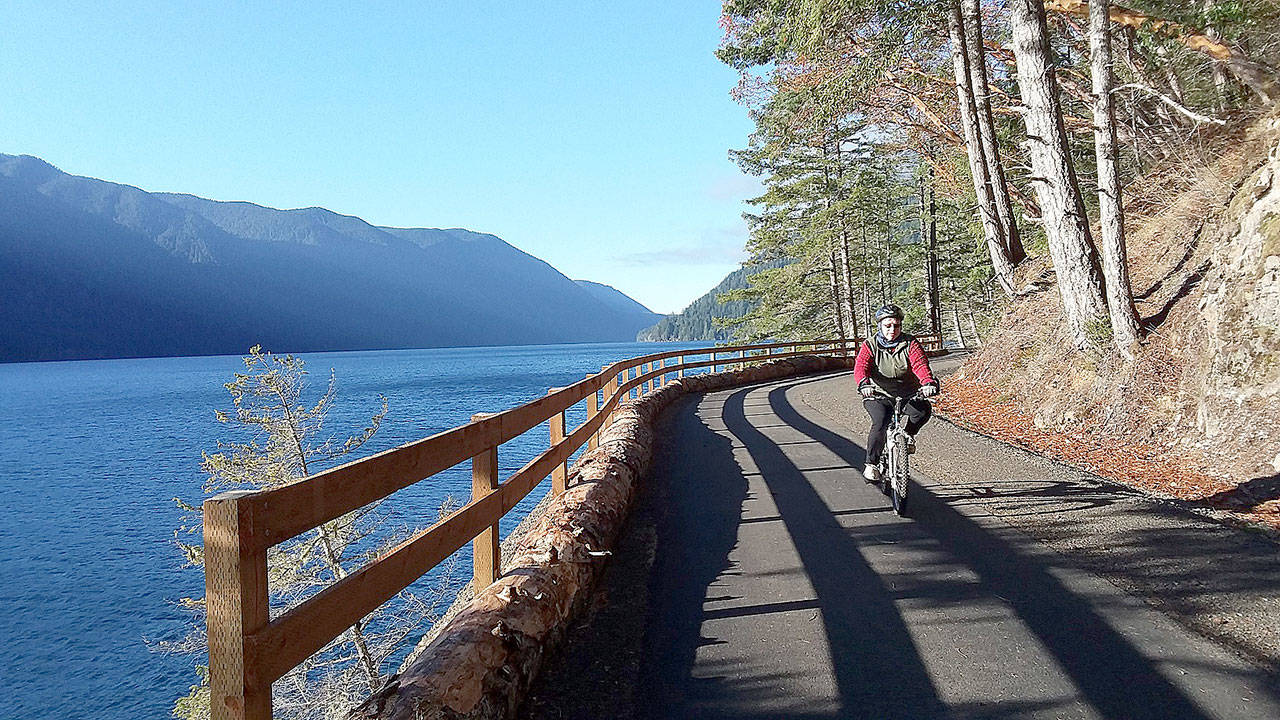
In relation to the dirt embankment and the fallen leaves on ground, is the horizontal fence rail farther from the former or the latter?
the dirt embankment

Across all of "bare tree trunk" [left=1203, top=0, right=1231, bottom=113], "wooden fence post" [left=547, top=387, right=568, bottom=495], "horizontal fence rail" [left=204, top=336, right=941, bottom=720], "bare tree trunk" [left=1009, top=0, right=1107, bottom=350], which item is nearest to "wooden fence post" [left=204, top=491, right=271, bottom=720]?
"horizontal fence rail" [left=204, top=336, right=941, bottom=720]

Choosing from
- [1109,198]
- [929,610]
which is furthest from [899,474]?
[1109,198]

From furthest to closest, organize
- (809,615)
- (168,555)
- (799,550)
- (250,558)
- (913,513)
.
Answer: (168,555) → (913,513) → (799,550) → (809,615) → (250,558)

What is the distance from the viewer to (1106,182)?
34.1 feet

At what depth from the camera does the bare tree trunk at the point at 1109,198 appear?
33.6 feet

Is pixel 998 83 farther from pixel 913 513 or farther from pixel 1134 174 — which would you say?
pixel 913 513

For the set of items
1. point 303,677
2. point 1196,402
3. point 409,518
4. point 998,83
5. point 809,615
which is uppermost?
point 998,83

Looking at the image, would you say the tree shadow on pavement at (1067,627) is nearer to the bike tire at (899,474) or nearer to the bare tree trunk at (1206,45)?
the bike tire at (899,474)

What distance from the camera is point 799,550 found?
5.46 m

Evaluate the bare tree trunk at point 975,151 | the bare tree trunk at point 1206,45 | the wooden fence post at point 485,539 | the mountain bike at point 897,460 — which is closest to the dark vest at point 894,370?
the mountain bike at point 897,460

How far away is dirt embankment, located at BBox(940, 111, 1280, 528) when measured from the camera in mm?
7309

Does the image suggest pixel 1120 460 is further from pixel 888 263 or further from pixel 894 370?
pixel 888 263

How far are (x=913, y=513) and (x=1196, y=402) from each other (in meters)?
4.50

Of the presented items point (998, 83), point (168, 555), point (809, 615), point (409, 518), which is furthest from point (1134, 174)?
point (168, 555)
